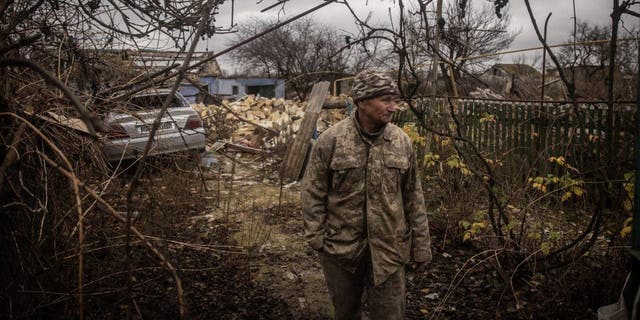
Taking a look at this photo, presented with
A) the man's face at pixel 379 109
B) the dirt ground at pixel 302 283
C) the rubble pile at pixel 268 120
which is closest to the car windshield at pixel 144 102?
the dirt ground at pixel 302 283

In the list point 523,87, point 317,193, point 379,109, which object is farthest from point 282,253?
point 523,87

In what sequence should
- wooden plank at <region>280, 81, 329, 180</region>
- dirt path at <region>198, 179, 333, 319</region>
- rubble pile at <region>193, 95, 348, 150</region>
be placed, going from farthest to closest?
rubble pile at <region>193, 95, 348, 150</region>
wooden plank at <region>280, 81, 329, 180</region>
dirt path at <region>198, 179, 333, 319</region>

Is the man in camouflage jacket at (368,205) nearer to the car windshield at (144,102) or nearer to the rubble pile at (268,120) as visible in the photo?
the car windshield at (144,102)

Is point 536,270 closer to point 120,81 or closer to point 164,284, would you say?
point 164,284

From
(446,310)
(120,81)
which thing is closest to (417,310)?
(446,310)

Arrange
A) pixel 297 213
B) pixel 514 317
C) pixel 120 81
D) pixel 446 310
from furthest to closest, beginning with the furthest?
1. pixel 297 213
2. pixel 120 81
3. pixel 446 310
4. pixel 514 317

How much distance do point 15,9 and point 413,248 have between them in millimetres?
2755

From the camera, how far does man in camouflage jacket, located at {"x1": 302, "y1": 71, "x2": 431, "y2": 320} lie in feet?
7.82

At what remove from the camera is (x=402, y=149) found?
2475mm

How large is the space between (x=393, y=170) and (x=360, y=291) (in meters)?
0.79

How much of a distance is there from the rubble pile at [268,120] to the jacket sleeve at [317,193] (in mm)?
5606

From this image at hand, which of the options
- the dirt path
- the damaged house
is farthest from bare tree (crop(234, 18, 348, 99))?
the dirt path

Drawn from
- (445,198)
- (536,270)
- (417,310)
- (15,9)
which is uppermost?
(15,9)

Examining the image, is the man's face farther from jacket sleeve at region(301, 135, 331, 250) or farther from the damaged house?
the damaged house
